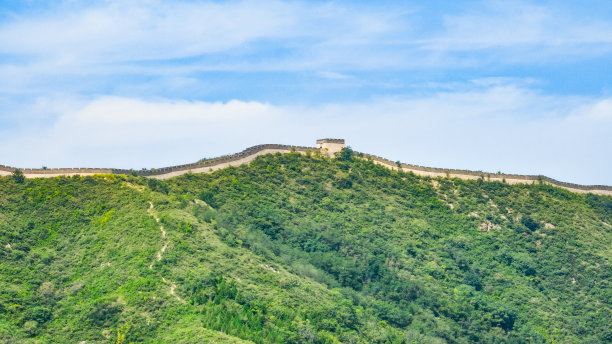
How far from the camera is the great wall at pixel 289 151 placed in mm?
79500

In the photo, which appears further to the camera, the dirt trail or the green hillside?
the dirt trail

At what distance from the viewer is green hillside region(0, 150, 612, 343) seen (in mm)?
62562

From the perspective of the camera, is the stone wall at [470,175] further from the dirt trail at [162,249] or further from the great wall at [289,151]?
the dirt trail at [162,249]

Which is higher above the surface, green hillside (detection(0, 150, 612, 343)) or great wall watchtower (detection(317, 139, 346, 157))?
great wall watchtower (detection(317, 139, 346, 157))

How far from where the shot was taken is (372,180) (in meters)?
92.1

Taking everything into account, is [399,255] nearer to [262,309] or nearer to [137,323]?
[262,309]

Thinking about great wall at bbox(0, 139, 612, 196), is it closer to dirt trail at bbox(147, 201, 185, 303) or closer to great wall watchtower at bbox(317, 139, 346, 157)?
great wall watchtower at bbox(317, 139, 346, 157)

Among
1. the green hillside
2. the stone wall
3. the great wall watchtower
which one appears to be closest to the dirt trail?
the green hillside

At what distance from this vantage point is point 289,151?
94.1m

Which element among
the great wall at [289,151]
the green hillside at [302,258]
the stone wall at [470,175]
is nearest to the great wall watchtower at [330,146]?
the great wall at [289,151]

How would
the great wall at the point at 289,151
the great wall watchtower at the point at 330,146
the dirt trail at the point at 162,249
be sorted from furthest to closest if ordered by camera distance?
the great wall watchtower at the point at 330,146
the great wall at the point at 289,151
the dirt trail at the point at 162,249

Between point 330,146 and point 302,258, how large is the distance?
21354 millimetres

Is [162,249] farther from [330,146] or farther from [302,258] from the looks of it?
[330,146]

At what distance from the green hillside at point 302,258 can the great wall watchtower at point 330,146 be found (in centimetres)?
153
